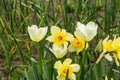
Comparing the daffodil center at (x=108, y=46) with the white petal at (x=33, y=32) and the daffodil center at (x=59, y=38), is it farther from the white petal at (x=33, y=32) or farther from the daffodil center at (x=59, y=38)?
the white petal at (x=33, y=32)

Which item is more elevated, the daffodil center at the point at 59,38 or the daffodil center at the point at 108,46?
the daffodil center at the point at 59,38

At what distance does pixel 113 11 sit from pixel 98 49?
4.77 feet

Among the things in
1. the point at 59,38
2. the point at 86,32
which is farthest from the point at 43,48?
the point at 86,32

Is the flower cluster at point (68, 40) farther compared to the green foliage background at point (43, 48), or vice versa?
the green foliage background at point (43, 48)

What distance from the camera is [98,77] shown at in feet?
5.17

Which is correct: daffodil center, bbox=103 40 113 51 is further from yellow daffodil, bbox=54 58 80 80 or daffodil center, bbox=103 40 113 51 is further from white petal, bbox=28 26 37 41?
white petal, bbox=28 26 37 41

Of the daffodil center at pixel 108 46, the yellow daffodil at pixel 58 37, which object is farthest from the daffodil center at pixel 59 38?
the daffodil center at pixel 108 46

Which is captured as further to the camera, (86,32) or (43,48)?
(43,48)

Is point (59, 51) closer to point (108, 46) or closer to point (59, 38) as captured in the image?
point (59, 38)

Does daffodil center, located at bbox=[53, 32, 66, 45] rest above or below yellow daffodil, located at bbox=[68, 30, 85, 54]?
above

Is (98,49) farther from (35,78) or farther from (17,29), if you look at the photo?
(17,29)

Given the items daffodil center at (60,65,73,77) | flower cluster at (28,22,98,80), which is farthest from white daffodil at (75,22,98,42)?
daffodil center at (60,65,73,77)

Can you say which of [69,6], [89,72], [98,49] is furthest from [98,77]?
[69,6]

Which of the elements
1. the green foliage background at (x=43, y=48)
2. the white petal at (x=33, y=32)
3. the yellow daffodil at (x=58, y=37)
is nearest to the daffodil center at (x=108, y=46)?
the green foliage background at (x=43, y=48)
